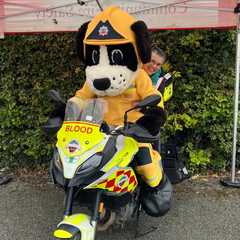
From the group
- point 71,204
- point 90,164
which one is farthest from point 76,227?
point 90,164

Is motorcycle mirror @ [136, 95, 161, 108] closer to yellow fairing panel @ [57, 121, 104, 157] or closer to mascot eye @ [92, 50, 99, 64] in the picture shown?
yellow fairing panel @ [57, 121, 104, 157]

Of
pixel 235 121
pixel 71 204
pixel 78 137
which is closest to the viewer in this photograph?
pixel 78 137

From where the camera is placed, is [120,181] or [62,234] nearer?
[62,234]

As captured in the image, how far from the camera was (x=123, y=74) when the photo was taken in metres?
3.59

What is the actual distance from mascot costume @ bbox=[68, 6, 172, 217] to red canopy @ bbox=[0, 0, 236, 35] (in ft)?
3.27

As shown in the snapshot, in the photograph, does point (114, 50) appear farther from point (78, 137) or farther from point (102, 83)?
point (78, 137)

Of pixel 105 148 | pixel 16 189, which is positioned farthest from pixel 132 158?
pixel 16 189

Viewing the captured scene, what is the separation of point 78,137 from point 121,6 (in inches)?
77.3

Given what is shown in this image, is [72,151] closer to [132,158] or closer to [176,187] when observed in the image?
[132,158]

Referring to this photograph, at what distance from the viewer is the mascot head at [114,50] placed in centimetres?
A: 351

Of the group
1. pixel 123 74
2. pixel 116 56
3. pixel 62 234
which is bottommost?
pixel 62 234

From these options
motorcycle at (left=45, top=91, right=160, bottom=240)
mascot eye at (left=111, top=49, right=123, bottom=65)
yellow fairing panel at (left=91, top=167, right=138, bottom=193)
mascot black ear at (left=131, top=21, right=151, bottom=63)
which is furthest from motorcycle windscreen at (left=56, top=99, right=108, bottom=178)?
mascot black ear at (left=131, top=21, right=151, bottom=63)

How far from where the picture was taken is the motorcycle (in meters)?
3.02

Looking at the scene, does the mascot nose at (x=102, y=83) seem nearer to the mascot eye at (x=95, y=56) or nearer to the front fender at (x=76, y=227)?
the mascot eye at (x=95, y=56)
